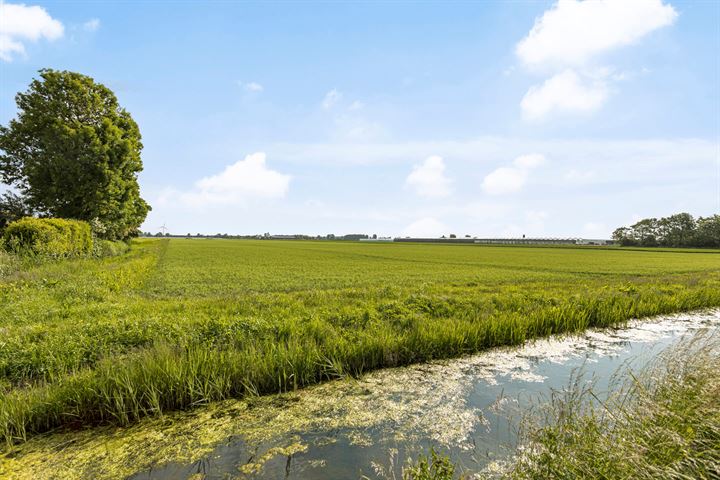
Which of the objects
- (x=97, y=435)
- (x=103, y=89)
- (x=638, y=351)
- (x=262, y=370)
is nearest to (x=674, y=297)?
(x=638, y=351)

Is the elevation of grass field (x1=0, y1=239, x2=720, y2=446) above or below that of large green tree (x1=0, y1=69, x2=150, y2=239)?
below

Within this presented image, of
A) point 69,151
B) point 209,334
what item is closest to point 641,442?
point 209,334

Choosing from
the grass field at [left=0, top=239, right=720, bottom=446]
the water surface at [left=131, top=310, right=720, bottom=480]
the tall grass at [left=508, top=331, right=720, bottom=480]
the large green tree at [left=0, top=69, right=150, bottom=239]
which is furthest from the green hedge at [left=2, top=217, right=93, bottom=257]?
the tall grass at [left=508, top=331, right=720, bottom=480]

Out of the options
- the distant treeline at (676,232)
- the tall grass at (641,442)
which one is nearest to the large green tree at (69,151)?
the tall grass at (641,442)

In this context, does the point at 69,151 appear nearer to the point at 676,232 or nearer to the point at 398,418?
the point at 398,418

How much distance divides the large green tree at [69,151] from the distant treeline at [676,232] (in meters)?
144

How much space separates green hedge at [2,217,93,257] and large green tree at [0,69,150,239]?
1082 centimetres

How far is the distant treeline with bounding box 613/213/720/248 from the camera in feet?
338

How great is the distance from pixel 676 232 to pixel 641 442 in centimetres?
14716

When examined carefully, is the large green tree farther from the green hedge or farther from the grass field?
the grass field

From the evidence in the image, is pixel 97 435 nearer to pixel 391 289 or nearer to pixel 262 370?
pixel 262 370

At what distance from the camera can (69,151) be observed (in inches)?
1206

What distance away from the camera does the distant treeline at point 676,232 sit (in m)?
103

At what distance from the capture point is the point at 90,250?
27.1 meters
